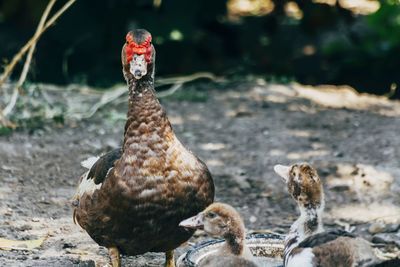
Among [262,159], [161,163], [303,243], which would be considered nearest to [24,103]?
[262,159]

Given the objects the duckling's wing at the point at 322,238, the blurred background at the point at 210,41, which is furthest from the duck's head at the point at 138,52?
the blurred background at the point at 210,41

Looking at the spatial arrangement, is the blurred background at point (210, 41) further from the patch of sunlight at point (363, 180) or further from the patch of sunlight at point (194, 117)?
the patch of sunlight at point (363, 180)

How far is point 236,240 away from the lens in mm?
4324

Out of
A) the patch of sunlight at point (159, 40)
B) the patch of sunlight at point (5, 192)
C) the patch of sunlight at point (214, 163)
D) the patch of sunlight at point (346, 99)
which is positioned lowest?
the patch of sunlight at point (5, 192)

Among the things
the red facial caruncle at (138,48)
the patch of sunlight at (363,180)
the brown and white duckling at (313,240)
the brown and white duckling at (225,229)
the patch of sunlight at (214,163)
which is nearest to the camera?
the brown and white duckling at (313,240)

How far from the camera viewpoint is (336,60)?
9.78m

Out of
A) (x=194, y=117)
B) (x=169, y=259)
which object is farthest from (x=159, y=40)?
(x=169, y=259)

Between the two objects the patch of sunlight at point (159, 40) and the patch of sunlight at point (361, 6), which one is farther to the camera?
the patch of sunlight at point (361, 6)

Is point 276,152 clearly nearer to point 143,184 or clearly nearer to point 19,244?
point 19,244

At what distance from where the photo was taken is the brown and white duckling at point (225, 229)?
432cm

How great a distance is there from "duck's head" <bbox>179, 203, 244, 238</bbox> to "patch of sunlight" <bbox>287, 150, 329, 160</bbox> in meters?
2.68

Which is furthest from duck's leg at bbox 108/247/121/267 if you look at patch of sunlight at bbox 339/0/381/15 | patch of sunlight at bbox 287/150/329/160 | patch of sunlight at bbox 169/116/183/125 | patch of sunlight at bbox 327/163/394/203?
patch of sunlight at bbox 339/0/381/15

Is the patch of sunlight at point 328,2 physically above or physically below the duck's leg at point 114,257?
above

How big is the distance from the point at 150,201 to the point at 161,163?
0.19 metres
